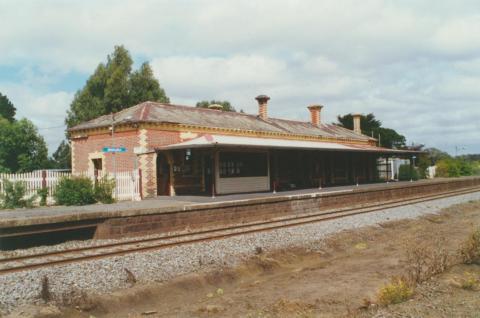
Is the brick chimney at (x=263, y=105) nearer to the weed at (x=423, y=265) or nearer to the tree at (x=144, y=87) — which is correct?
the tree at (x=144, y=87)

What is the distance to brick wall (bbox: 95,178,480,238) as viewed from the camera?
11516mm

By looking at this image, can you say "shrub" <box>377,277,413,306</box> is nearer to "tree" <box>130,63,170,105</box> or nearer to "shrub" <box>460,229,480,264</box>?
"shrub" <box>460,229,480,264</box>

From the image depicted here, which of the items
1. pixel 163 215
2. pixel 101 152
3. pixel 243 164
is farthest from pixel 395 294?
pixel 101 152

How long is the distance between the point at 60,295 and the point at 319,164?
2415 cm

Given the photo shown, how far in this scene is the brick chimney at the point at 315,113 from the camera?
37.8 metres

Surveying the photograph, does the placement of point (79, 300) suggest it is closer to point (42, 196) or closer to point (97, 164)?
point (42, 196)

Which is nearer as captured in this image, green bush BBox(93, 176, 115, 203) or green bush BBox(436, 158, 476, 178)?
green bush BBox(93, 176, 115, 203)

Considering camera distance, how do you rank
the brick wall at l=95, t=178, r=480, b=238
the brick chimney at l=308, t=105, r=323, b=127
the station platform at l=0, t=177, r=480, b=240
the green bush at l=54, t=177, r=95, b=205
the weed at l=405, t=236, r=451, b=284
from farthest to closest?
the brick chimney at l=308, t=105, r=323, b=127, the green bush at l=54, t=177, r=95, b=205, the brick wall at l=95, t=178, r=480, b=238, the station platform at l=0, t=177, r=480, b=240, the weed at l=405, t=236, r=451, b=284

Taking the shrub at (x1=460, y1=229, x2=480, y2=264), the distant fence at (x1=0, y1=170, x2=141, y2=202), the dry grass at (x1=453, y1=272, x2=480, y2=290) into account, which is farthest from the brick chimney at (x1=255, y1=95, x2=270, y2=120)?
the dry grass at (x1=453, y1=272, x2=480, y2=290)

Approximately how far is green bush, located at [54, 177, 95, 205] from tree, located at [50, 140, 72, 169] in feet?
102

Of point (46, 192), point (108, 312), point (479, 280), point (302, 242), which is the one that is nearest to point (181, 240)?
point (302, 242)

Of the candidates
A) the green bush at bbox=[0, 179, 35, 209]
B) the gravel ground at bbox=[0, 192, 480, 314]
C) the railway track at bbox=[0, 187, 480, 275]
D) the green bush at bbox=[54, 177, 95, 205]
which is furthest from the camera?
the green bush at bbox=[54, 177, 95, 205]

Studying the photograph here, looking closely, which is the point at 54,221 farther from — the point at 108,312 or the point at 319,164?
the point at 319,164

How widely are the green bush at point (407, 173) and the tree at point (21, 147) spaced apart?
92.8 feet
